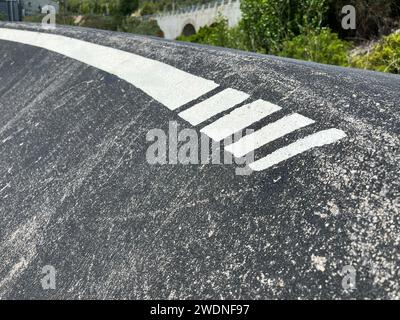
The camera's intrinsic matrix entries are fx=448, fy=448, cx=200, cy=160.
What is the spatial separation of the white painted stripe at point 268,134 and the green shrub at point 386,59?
14.1 feet

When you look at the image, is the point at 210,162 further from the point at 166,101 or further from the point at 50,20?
the point at 50,20

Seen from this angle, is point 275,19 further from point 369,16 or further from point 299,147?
point 299,147

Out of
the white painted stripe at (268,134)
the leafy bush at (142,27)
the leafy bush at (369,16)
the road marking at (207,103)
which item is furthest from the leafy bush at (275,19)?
the leafy bush at (142,27)

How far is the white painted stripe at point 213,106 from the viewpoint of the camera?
2.76 m

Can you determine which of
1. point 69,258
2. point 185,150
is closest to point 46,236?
point 69,258

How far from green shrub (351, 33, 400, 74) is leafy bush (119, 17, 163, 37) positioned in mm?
35015

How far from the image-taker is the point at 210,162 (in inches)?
92.8

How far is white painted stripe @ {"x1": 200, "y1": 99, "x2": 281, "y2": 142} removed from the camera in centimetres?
250

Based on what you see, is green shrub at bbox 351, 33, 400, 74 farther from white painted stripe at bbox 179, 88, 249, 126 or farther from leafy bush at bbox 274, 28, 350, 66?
white painted stripe at bbox 179, 88, 249, 126

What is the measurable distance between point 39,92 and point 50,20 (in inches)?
270

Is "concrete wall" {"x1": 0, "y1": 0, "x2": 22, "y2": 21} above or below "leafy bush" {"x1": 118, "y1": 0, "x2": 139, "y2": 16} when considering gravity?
above

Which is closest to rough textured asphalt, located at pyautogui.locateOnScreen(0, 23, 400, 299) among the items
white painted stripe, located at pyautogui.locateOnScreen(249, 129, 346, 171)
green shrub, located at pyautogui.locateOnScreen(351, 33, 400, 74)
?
white painted stripe, located at pyautogui.locateOnScreen(249, 129, 346, 171)

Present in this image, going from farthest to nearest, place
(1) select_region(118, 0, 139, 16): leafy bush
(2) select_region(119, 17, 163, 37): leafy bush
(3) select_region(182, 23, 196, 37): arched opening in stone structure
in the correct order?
(1) select_region(118, 0, 139, 16): leafy bush < (2) select_region(119, 17, 163, 37): leafy bush < (3) select_region(182, 23, 196, 37): arched opening in stone structure

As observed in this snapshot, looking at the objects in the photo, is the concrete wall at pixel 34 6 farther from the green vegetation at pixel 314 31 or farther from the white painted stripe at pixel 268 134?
the white painted stripe at pixel 268 134
